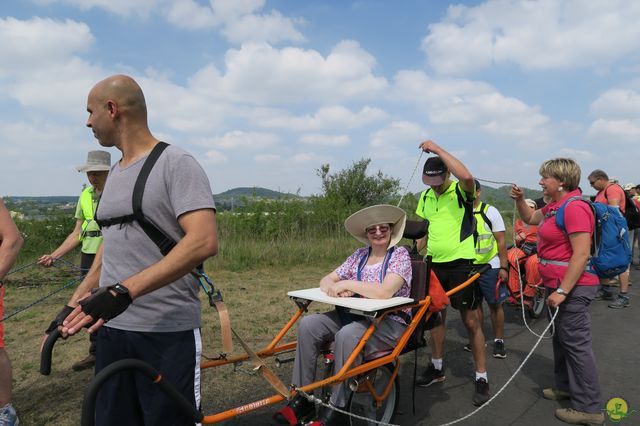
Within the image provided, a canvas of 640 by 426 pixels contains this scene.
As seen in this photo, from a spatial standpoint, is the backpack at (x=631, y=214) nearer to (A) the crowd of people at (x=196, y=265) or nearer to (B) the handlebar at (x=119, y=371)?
(A) the crowd of people at (x=196, y=265)

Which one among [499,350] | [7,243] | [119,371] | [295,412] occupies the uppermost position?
[7,243]

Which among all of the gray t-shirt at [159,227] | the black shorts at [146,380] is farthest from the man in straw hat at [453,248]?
the black shorts at [146,380]

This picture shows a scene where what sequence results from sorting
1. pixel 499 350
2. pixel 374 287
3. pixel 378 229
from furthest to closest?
pixel 499 350 → pixel 378 229 → pixel 374 287

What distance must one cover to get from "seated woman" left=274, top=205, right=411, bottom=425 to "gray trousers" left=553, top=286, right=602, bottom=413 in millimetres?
1373

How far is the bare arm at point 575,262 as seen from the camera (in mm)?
3572

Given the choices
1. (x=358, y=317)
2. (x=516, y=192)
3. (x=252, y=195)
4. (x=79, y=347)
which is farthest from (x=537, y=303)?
(x=252, y=195)

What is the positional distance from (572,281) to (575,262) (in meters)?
0.15

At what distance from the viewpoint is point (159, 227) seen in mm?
1953

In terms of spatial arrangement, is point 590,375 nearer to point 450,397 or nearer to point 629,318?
point 450,397

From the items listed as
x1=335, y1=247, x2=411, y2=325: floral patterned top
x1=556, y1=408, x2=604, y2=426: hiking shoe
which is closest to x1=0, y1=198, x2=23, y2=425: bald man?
x1=335, y1=247, x2=411, y2=325: floral patterned top

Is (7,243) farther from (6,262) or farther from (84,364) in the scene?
(84,364)

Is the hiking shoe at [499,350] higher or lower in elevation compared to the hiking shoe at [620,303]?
lower

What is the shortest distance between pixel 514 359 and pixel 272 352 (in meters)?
3.34

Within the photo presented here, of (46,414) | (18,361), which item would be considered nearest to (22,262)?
Result: (18,361)
